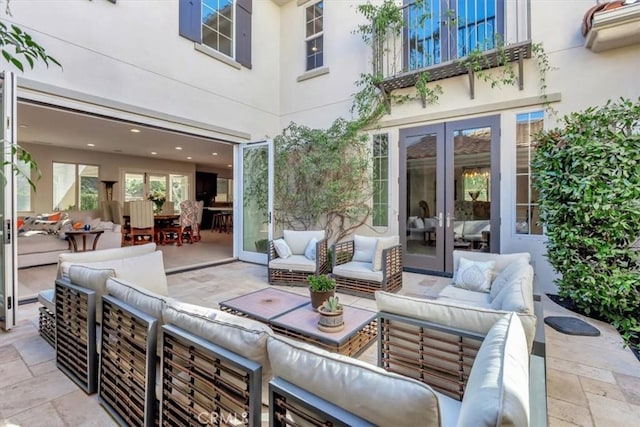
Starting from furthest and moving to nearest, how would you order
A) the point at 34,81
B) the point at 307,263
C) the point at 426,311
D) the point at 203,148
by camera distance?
the point at 203,148 → the point at 307,263 → the point at 34,81 → the point at 426,311

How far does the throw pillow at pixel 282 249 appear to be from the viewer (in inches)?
190

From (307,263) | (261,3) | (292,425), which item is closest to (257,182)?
(307,263)

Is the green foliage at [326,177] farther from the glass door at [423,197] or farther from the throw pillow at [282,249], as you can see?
the throw pillow at [282,249]

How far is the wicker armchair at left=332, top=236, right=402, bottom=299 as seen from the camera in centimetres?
406

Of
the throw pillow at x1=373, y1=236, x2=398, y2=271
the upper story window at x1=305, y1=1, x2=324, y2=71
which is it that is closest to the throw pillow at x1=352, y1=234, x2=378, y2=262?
the throw pillow at x1=373, y1=236, x2=398, y2=271

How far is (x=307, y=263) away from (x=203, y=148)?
5.40m

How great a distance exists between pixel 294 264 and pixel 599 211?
3.62m

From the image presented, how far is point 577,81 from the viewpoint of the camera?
4246mm

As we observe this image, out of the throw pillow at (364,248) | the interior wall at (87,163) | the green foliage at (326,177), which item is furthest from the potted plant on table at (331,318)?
the interior wall at (87,163)

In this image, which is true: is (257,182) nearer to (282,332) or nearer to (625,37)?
(282,332)

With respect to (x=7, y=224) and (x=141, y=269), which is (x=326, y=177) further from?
(x=7, y=224)

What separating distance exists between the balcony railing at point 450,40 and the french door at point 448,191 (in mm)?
894

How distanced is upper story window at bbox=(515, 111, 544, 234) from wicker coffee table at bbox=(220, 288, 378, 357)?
3.34 meters

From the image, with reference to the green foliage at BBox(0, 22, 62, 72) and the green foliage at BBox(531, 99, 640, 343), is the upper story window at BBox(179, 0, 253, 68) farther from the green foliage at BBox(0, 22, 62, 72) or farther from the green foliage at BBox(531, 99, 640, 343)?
the green foliage at BBox(531, 99, 640, 343)
